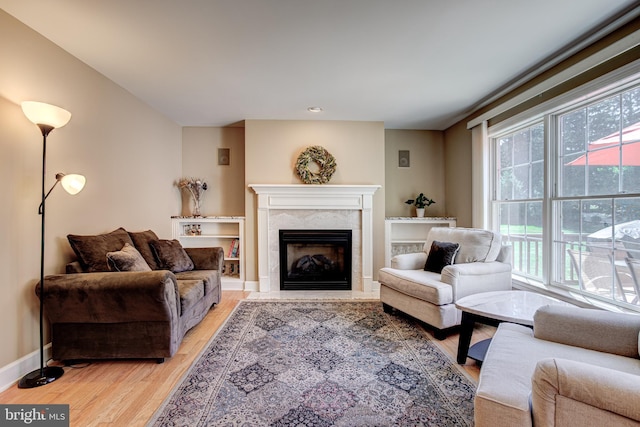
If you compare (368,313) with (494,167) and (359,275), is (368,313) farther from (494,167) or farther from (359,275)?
(494,167)

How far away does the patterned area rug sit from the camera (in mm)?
1595

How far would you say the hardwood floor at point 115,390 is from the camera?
5.33 feet

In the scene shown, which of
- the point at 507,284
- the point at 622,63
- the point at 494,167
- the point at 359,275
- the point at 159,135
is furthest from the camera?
the point at 359,275

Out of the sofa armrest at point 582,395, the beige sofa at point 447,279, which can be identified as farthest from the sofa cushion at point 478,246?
the sofa armrest at point 582,395

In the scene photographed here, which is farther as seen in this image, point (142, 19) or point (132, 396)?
point (142, 19)

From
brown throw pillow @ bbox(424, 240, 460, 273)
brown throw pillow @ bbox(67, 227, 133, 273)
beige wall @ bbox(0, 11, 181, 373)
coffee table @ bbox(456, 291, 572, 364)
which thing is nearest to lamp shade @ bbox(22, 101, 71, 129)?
beige wall @ bbox(0, 11, 181, 373)

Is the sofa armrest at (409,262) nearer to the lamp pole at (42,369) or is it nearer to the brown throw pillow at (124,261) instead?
the brown throw pillow at (124,261)

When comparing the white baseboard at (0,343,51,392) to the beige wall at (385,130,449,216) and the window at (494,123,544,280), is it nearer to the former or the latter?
the beige wall at (385,130,449,216)

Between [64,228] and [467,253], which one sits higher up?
[64,228]

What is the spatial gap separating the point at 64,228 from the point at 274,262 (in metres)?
2.32

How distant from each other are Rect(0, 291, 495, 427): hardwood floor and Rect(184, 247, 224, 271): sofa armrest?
3.69ft

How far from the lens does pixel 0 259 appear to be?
→ 6.27ft

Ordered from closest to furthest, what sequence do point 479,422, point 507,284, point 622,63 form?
point 479,422, point 622,63, point 507,284

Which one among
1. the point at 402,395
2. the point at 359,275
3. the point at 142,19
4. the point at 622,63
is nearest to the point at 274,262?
the point at 359,275
